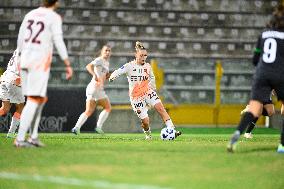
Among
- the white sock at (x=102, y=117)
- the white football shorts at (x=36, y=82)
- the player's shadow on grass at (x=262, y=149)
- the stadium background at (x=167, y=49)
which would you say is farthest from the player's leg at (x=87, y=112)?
the white football shorts at (x=36, y=82)

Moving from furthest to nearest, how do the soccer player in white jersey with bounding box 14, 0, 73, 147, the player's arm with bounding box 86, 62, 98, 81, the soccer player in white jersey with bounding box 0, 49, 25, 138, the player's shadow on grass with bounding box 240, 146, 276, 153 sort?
the player's arm with bounding box 86, 62, 98, 81 → the soccer player in white jersey with bounding box 0, 49, 25, 138 → the player's shadow on grass with bounding box 240, 146, 276, 153 → the soccer player in white jersey with bounding box 14, 0, 73, 147

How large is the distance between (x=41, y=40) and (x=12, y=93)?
467 centimetres

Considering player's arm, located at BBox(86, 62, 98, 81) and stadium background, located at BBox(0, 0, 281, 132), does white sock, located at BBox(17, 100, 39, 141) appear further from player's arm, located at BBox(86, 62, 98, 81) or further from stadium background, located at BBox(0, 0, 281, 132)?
stadium background, located at BBox(0, 0, 281, 132)

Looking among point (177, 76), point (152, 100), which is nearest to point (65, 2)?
point (177, 76)

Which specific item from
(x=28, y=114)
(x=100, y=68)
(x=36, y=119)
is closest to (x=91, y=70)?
(x=100, y=68)

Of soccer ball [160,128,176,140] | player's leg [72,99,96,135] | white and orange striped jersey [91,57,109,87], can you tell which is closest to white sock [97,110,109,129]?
player's leg [72,99,96,135]

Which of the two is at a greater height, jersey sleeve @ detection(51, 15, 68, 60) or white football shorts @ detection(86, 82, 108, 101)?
jersey sleeve @ detection(51, 15, 68, 60)

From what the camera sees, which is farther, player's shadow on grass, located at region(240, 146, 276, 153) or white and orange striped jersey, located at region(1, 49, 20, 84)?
white and orange striped jersey, located at region(1, 49, 20, 84)

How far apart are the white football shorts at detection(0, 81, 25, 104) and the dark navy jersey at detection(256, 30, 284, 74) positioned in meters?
5.83

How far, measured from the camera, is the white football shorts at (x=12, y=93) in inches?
558

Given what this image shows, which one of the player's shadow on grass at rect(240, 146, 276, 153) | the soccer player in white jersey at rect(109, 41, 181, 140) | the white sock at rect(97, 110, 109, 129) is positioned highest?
the soccer player in white jersey at rect(109, 41, 181, 140)

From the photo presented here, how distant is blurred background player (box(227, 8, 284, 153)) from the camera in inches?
380

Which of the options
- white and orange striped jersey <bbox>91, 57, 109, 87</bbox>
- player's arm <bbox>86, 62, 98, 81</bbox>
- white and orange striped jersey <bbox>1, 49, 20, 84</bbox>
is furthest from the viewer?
white and orange striped jersey <bbox>91, 57, 109, 87</bbox>

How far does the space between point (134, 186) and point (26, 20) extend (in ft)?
13.6
